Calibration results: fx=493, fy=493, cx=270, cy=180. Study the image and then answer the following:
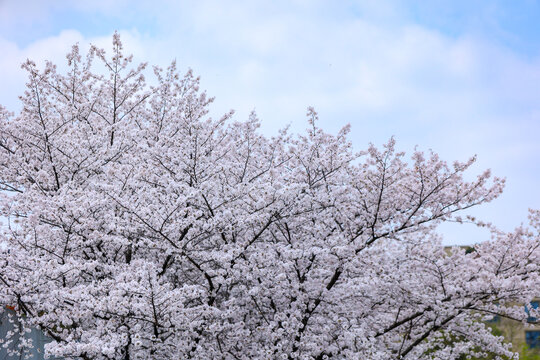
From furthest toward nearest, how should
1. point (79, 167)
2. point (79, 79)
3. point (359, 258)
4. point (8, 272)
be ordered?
point (79, 79) < point (79, 167) < point (359, 258) < point (8, 272)

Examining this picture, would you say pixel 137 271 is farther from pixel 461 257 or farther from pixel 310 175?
pixel 461 257

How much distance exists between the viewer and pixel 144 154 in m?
8.52

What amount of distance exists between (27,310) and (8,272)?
648 mm

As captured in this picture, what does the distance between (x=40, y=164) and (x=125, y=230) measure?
10.5 ft

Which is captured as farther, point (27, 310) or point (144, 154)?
point (144, 154)

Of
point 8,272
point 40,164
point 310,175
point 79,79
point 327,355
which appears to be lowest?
point 327,355

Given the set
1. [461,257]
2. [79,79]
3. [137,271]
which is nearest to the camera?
[137,271]

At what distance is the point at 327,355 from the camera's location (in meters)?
8.70

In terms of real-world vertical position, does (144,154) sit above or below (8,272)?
above

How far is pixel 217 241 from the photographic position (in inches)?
347

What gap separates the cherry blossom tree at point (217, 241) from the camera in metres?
7.18

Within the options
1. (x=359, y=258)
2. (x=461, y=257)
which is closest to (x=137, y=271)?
(x=359, y=258)

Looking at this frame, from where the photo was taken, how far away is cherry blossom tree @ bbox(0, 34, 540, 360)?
23.5ft

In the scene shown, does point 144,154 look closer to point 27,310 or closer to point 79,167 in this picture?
point 79,167
